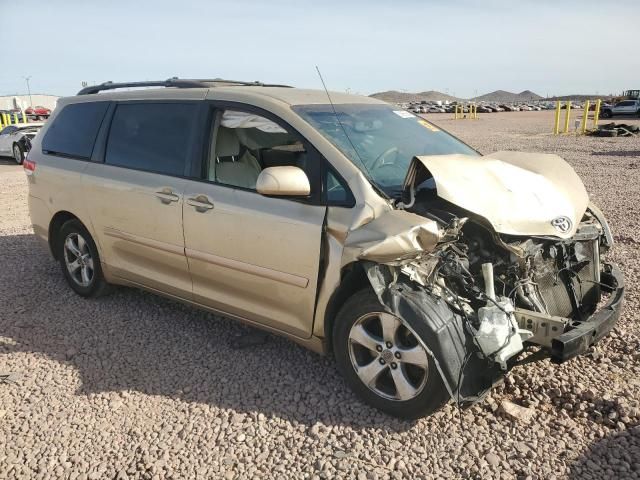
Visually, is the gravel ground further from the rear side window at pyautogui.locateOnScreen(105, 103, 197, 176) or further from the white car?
the white car

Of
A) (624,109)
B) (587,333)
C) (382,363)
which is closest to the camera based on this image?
(587,333)

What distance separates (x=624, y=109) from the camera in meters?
39.8

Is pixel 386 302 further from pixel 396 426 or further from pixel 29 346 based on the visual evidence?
pixel 29 346

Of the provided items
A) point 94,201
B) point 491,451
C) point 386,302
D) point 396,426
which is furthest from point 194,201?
point 491,451

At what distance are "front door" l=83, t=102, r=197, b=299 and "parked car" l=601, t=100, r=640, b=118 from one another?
1668 inches

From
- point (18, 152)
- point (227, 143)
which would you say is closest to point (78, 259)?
point (227, 143)

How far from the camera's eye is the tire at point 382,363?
3021mm

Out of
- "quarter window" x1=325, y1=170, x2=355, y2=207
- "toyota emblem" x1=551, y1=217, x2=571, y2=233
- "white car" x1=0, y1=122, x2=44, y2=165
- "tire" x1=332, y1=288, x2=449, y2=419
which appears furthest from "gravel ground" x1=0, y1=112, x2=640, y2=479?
"white car" x1=0, y1=122, x2=44, y2=165

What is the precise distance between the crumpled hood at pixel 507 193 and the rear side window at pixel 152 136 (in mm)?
1744

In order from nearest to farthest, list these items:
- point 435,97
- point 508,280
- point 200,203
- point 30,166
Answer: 1. point 508,280
2. point 200,203
3. point 30,166
4. point 435,97

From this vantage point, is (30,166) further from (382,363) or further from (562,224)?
(562,224)

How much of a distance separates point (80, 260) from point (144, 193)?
4.25ft

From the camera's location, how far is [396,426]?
3.14 m

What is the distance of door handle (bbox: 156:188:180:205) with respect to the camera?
4.02 meters
